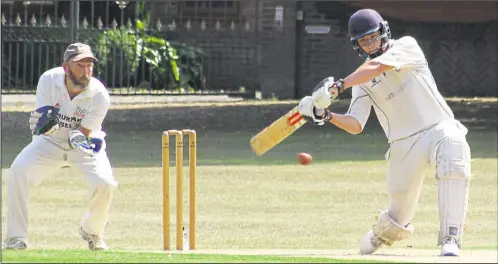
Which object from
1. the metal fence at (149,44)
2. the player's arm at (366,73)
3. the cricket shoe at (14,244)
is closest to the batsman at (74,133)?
the cricket shoe at (14,244)

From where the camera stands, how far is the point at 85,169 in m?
9.42

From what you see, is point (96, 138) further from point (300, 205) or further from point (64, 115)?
point (300, 205)

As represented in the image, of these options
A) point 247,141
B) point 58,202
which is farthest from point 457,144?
point 247,141

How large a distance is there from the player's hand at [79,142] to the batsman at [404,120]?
5.57 ft

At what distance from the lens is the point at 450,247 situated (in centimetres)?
812

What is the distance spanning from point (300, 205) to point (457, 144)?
5139mm

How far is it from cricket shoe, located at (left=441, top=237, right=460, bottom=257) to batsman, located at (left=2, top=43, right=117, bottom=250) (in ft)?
8.31

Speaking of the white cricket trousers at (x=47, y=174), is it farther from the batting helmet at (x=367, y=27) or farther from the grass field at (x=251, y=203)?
the batting helmet at (x=367, y=27)

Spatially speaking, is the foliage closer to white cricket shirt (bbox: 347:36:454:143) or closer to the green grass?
white cricket shirt (bbox: 347:36:454:143)

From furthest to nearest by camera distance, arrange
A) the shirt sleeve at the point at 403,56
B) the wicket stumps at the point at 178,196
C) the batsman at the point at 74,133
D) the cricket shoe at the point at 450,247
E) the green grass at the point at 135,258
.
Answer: the wicket stumps at the point at 178,196, the batsman at the point at 74,133, the shirt sleeve at the point at 403,56, the cricket shoe at the point at 450,247, the green grass at the point at 135,258

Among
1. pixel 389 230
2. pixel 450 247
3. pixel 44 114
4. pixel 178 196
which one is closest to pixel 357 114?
pixel 389 230

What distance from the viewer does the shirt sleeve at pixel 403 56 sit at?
8.34 meters

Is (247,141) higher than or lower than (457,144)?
lower

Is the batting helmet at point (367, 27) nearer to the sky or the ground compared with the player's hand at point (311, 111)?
nearer to the sky
